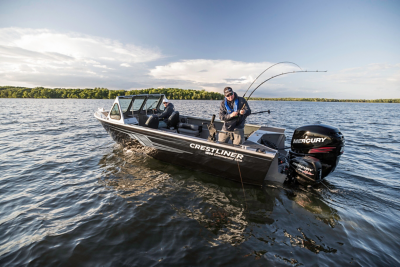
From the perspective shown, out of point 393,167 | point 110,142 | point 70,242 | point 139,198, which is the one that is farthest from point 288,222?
point 110,142

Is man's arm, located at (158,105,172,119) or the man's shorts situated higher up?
man's arm, located at (158,105,172,119)

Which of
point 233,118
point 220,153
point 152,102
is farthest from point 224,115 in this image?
point 152,102

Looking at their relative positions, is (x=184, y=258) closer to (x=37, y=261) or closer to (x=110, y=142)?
(x=37, y=261)


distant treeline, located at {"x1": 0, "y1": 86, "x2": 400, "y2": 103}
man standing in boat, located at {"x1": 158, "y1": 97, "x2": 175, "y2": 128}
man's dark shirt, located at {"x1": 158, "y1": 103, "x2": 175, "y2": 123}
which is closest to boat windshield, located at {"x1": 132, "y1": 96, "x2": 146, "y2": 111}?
man standing in boat, located at {"x1": 158, "y1": 97, "x2": 175, "y2": 128}

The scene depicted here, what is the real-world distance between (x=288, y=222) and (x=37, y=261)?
13.4 ft

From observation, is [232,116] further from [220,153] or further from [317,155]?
[317,155]

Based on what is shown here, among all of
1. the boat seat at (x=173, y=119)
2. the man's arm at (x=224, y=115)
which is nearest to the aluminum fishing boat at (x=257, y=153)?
the man's arm at (x=224, y=115)

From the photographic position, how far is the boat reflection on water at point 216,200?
10.9 feet

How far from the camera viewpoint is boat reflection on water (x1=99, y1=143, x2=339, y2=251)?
3330mm

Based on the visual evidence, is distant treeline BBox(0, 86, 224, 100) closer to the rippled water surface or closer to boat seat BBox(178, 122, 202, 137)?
boat seat BBox(178, 122, 202, 137)

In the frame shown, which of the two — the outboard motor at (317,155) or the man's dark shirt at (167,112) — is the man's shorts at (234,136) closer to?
the outboard motor at (317,155)

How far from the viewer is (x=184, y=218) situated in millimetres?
3707

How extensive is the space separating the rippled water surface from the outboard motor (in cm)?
50

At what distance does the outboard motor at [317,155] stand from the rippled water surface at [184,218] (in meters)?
0.50
